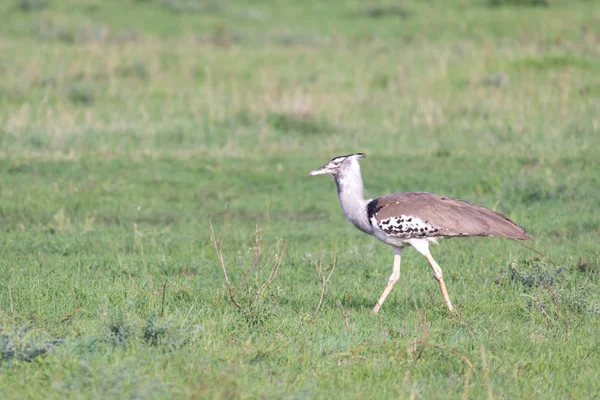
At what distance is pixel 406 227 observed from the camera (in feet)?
22.8

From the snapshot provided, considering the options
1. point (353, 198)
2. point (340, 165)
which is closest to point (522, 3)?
point (340, 165)

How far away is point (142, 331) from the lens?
18.5 ft

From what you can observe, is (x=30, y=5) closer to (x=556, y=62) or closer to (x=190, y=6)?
(x=190, y=6)

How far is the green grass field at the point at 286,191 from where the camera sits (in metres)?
5.46

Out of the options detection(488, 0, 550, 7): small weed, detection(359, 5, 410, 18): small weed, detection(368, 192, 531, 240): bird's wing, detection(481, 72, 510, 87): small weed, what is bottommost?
detection(481, 72, 510, 87): small weed

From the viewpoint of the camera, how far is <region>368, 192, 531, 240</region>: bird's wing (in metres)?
6.95

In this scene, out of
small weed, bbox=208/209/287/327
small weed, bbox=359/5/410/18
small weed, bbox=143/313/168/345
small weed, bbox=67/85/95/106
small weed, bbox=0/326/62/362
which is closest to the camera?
small weed, bbox=0/326/62/362

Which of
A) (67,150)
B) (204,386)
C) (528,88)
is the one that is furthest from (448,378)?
(528,88)

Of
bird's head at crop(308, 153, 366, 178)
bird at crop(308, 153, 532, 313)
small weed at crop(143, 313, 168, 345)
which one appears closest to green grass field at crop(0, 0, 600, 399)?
small weed at crop(143, 313, 168, 345)

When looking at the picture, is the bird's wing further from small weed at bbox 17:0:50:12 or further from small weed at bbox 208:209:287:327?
small weed at bbox 17:0:50:12

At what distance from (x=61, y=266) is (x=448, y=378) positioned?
401 cm

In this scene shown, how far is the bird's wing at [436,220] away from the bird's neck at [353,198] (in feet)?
0.36

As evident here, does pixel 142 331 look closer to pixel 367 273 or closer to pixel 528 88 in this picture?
pixel 367 273

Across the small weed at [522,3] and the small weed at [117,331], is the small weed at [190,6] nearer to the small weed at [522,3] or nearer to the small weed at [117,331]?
the small weed at [522,3]
